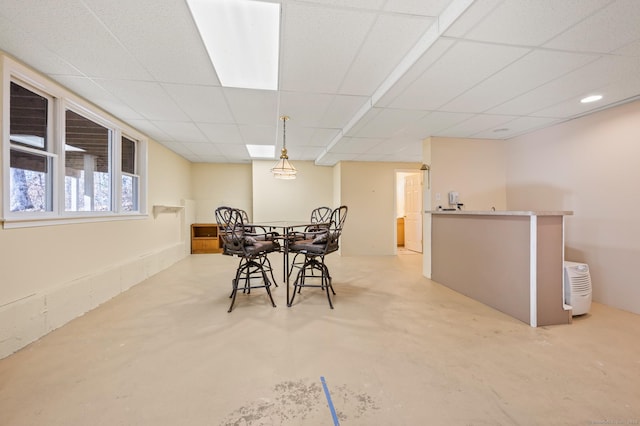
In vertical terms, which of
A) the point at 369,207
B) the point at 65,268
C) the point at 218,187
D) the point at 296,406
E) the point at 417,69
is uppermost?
the point at 417,69

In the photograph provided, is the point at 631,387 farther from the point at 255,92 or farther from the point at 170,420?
the point at 255,92

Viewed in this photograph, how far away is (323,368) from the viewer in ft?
5.60

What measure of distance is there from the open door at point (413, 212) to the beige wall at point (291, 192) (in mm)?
2195

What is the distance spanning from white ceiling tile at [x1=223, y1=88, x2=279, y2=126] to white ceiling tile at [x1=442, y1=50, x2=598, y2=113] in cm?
200

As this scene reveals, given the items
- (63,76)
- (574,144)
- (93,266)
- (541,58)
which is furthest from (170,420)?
(574,144)

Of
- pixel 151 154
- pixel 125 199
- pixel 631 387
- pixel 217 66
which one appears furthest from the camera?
pixel 151 154

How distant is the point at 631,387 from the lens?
152 centimetres

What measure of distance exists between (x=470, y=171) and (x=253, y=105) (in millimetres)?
3469

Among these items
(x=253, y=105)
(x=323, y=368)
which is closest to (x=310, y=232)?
(x=253, y=105)

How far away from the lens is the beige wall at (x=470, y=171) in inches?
156

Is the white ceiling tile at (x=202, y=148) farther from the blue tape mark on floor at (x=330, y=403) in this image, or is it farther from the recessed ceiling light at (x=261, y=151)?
the blue tape mark on floor at (x=330, y=403)

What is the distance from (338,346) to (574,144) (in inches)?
152

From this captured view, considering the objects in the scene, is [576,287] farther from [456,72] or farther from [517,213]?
[456,72]

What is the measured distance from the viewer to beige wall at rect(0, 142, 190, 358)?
1.95 metres
